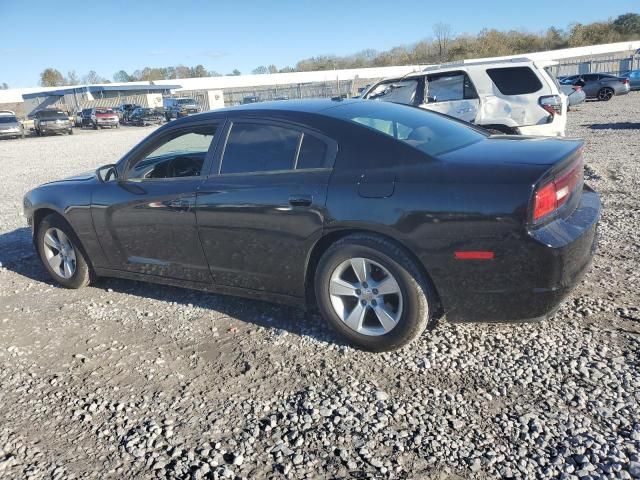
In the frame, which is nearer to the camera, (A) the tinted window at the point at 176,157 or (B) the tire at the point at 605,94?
(A) the tinted window at the point at 176,157

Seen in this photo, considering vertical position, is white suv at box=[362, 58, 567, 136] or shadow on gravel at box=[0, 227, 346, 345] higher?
white suv at box=[362, 58, 567, 136]

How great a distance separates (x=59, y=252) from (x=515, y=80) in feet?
23.4

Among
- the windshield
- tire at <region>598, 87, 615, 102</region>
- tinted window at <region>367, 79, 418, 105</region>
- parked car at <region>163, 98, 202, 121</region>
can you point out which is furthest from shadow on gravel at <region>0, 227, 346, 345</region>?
parked car at <region>163, 98, 202, 121</region>

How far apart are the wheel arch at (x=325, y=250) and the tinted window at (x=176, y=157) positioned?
126cm

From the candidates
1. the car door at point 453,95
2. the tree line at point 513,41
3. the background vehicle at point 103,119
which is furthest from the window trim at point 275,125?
the tree line at point 513,41

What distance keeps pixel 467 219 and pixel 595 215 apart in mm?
1021

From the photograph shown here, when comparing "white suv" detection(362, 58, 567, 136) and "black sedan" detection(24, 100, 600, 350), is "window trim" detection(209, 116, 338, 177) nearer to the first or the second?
"black sedan" detection(24, 100, 600, 350)

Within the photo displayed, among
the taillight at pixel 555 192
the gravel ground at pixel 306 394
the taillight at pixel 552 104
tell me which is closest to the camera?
the gravel ground at pixel 306 394

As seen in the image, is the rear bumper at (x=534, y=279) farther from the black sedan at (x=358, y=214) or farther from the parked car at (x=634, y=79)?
the parked car at (x=634, y=79)

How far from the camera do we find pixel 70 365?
3.53 meters

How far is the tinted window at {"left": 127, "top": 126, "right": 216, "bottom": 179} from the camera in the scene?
409 centimetres

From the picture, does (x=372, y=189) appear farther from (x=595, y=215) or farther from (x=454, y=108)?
(x=454, y=108)

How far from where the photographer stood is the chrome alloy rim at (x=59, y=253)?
491 cm

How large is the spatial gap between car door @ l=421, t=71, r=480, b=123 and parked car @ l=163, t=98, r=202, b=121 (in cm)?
3353
